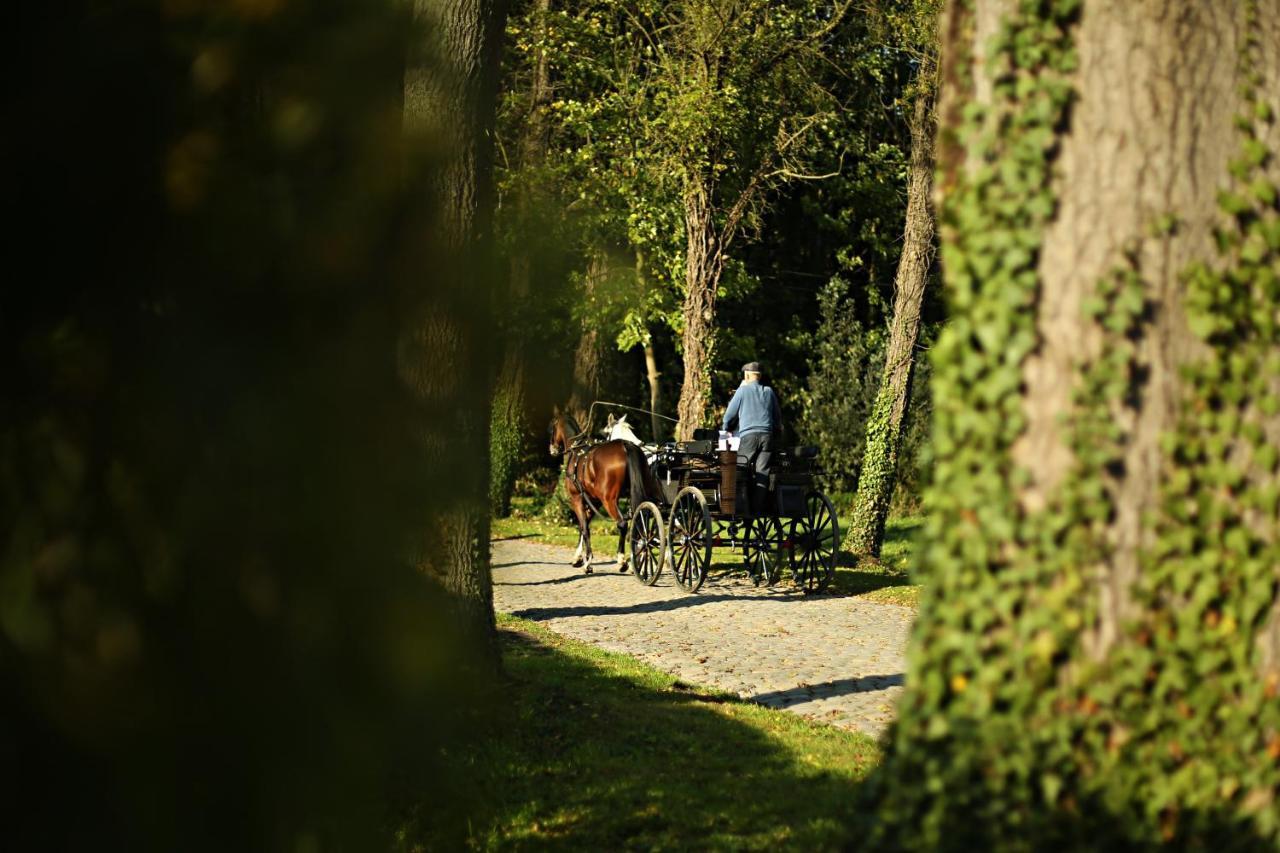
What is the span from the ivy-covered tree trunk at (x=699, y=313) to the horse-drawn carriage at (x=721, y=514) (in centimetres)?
439

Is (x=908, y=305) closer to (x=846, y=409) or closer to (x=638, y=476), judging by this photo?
(x=638, y=476)

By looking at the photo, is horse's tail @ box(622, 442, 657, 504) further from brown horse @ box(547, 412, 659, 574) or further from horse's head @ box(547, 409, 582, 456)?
horse's head @ box(547, 409, 582, 456)

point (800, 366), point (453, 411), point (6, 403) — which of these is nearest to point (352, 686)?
point (453, 411)

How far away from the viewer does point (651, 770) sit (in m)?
6.96

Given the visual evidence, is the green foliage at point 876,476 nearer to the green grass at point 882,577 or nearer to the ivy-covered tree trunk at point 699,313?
the green grass at point 882,577

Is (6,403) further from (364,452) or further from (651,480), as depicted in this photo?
(651,480)

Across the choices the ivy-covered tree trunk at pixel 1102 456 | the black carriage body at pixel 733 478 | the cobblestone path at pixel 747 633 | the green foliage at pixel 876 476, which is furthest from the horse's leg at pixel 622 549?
the ivy-covered tree trunk at pixel 1102 456

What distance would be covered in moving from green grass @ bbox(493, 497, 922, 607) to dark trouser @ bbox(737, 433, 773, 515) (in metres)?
1.45

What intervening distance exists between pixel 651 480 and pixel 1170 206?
1378 cm

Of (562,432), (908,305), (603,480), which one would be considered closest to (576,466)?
(603,480)

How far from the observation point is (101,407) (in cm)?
217

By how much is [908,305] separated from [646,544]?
449 centimetres

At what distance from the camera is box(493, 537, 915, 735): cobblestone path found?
A: 997cm

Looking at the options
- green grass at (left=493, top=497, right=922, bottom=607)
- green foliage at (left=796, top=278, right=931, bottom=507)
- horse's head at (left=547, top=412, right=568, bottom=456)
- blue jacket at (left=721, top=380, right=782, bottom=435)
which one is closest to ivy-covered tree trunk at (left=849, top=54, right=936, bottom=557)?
green grass at (left=493, top=497, right=922, bottom=607)
